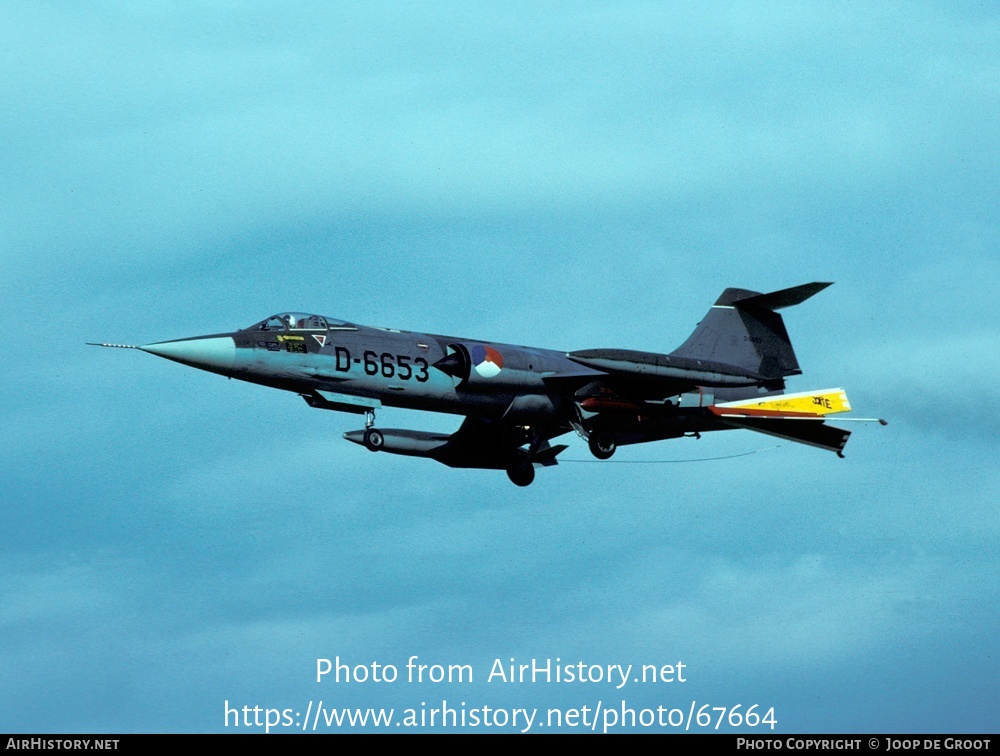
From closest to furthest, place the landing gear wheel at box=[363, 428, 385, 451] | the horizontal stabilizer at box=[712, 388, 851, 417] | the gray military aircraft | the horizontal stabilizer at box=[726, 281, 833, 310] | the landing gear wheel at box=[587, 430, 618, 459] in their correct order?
the gray military aircraft → the landing gear wheel at box=[363, 428, 385, 451] → the horizontal stabilizer at box=[726, 281, 833, 310] → the landing gear wheel at box=[587, 430, 618, 459] → the horizontal stabilizer at box=[712, 388, 851, 417]

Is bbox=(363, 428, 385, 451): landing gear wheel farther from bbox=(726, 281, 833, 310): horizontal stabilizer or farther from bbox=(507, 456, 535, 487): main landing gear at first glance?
bbox=(726, 281, 833, 310): horizontal stabilizer

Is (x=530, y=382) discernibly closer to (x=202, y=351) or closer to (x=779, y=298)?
(x=779, y=298)

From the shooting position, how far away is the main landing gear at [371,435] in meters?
44.3

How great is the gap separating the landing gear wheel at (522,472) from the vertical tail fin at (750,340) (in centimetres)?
554

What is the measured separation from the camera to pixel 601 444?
153ft

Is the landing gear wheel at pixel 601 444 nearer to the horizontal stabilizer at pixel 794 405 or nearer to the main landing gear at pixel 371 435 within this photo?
the horizontal stabilizer at pixel 794 405

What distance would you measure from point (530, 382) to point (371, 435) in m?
4.41

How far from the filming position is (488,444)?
49.6 m

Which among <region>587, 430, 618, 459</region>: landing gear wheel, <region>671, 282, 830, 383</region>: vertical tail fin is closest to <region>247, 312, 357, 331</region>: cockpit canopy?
<region>587, 430, 618, 459</region>: landing gear wheel

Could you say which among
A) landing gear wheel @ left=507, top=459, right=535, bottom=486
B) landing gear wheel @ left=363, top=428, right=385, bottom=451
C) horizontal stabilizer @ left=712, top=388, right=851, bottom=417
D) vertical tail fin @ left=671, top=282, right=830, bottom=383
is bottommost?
landing gear wheel @ left=363, top=428, right=385, bottom=451

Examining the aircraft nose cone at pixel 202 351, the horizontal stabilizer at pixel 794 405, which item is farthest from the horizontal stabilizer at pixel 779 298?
the aircraft nose cone at pixel 202 351

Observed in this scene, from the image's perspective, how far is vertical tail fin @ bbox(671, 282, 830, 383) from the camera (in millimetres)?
49031

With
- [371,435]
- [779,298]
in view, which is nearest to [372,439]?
[371,435]

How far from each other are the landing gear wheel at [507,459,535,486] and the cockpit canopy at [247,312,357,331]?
25.0 feet
